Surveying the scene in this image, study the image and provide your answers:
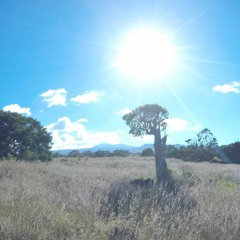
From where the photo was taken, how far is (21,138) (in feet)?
97.5

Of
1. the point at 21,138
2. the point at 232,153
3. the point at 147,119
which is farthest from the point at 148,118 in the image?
the point at 232,153

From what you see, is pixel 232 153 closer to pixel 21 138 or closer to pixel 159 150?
pixel 21 138

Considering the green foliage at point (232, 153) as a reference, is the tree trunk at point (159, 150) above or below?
below

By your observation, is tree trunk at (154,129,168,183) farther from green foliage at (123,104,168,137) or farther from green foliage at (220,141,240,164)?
green foliage at (220,141,240,164)

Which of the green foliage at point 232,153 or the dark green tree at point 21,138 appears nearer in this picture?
the dark green tree at point 21,138

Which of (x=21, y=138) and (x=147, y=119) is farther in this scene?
(x=21, y=138)

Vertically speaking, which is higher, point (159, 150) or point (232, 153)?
point (232, 153)

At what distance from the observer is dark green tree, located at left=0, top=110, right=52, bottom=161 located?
94.7 feet

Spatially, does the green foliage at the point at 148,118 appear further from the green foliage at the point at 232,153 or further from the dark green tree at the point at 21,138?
the green foliage at the point at 232,153

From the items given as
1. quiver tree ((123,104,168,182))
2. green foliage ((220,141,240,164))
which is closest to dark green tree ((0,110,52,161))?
quiver tree ((123,104,168,182))

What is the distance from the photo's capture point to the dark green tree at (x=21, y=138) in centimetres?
2887

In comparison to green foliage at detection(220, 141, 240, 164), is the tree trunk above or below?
below

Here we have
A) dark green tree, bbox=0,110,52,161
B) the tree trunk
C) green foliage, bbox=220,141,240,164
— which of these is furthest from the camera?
green foliage, bbox=220,141,240,164

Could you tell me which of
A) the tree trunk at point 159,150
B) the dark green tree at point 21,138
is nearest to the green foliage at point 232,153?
the dark green tree at point 21,138
